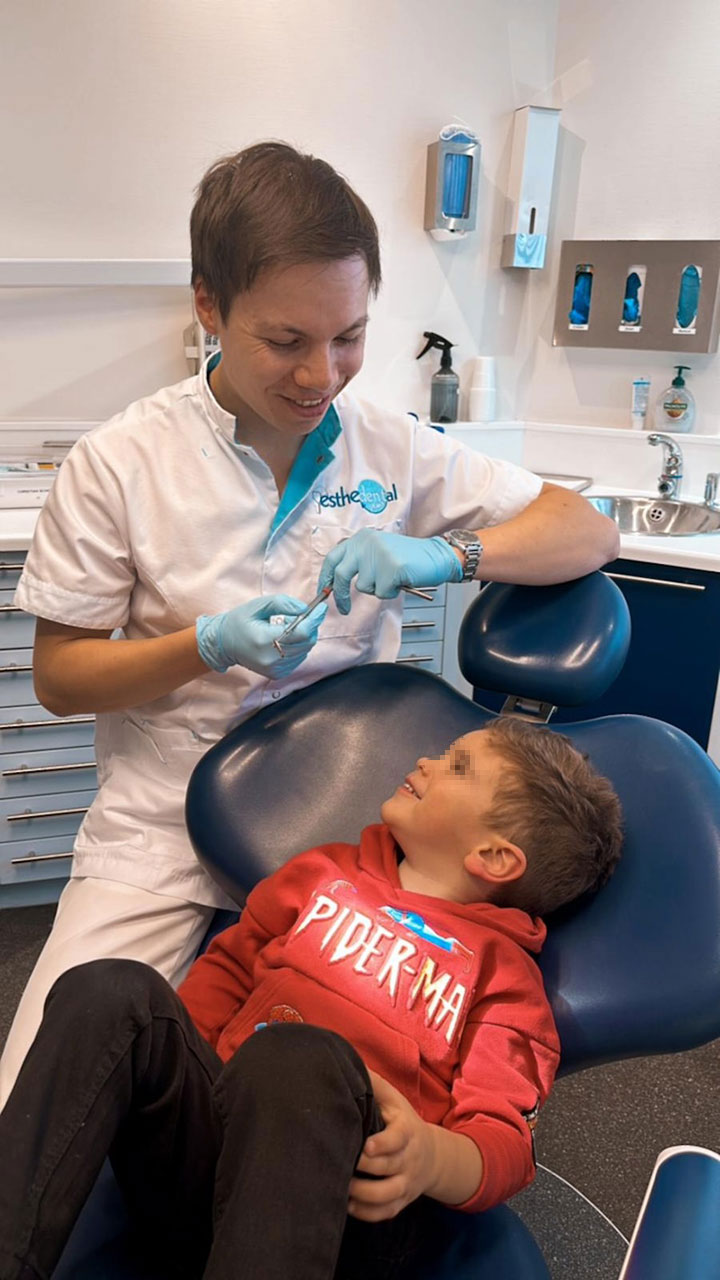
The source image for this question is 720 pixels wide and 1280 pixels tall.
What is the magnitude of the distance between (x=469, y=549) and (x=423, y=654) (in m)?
1.13

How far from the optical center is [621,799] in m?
1.06

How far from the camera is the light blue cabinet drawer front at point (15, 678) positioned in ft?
6.60

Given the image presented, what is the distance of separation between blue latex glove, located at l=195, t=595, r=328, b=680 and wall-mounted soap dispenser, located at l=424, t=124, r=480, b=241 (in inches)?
73.5

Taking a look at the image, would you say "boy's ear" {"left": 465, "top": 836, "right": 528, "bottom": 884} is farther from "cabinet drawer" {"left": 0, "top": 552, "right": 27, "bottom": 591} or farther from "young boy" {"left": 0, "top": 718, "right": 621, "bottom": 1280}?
"cabinet drawer" {"left": 0, "top": 552, "right": 27, "bottom": 591}

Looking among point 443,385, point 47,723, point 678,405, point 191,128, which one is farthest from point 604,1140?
point 191,128

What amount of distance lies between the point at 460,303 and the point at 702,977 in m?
2.34

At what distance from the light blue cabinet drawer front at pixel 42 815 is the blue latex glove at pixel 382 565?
45.0 inches

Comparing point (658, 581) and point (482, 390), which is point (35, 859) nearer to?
point (658, 581)

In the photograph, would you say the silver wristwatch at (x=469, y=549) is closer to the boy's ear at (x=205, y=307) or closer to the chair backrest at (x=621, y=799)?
the chair backrest at (x=621, y=799)

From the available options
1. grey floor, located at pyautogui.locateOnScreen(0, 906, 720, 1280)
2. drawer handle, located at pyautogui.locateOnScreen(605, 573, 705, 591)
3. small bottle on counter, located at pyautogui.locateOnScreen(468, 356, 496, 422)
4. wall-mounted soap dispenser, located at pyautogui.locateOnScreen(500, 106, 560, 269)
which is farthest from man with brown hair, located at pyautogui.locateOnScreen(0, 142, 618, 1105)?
wall-mounted soap dispenser, located at pyautogui.locateOnScreen(500, 106, 560, 269)

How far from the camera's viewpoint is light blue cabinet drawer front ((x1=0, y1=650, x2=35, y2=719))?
201 centimetres

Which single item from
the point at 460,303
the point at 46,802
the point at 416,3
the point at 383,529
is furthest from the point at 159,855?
the point at 416,3

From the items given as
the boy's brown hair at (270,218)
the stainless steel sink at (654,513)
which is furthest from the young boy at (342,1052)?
the stainless steel sink at (654,513)

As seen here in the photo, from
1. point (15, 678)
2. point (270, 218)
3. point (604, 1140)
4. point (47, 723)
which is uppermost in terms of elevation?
point (270, 218)
